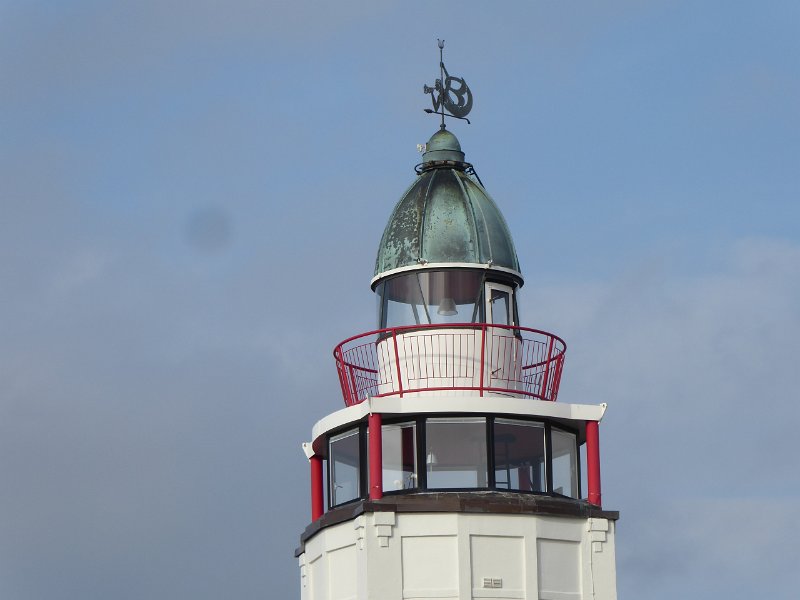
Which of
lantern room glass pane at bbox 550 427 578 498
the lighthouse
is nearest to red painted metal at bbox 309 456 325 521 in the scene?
the lighthouse

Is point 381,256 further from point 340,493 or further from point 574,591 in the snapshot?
point 574,591

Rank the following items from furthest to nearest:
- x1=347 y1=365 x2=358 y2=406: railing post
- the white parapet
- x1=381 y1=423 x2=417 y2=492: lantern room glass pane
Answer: x1=347 y1=365 x2=358 y2=406: railing post < x1=381 y1=423 x2=417 y2=492: lantern room glass pane < the white parapet

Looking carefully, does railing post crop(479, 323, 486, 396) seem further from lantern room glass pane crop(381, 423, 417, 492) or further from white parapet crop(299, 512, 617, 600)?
white parapet crop(299, 512, 617, 600)

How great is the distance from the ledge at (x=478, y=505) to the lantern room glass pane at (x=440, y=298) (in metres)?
3.94

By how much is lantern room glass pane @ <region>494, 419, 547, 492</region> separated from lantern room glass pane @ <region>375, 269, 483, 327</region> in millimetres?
2512

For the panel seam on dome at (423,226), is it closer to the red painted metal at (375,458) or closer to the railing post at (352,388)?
the railing post at (352,388)

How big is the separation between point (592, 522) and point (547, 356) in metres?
3.63

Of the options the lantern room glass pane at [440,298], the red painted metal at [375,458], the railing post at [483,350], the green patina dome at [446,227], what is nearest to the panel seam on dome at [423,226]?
the green patina dome at [446,227]

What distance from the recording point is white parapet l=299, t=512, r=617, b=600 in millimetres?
39094

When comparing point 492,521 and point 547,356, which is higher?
point 547,356

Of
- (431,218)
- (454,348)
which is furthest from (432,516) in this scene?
(431,218)

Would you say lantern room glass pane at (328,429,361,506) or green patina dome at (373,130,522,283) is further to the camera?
green patina dome at (373,130,522,283)

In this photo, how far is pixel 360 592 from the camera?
39.4 meters

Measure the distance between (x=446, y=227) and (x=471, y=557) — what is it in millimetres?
7133
